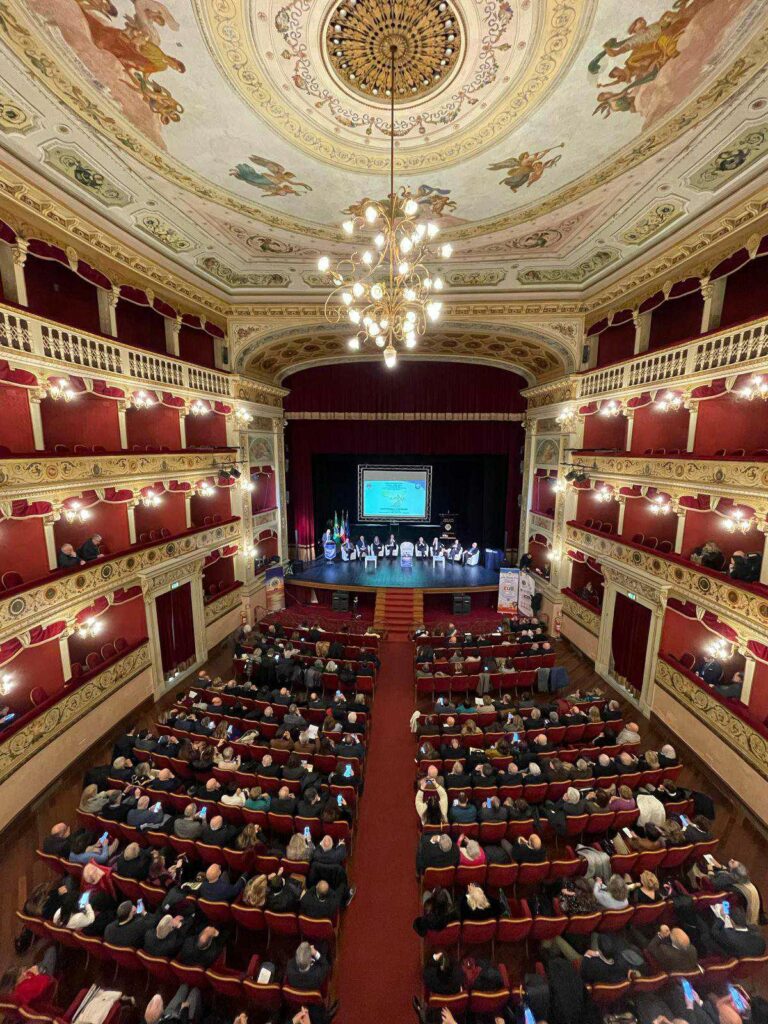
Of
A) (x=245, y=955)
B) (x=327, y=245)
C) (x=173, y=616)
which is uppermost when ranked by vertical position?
(x=327, y=245)

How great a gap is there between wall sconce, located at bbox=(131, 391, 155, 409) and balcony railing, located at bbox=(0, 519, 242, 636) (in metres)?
3.45

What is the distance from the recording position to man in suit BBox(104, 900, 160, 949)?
4617 mm

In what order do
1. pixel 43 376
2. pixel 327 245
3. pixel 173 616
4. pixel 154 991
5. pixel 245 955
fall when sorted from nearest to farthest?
1. pixel 154 991
2. pixel 245 955
3. pixel 43 376
4. pixel 327 245
5. pixel 173 616

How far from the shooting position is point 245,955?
5.11 metres

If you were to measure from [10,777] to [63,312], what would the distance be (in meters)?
8.95

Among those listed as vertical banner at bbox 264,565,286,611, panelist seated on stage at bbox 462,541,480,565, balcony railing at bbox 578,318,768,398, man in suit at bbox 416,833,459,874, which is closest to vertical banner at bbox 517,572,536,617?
panelist seated on stage at bbox 462,541,480,565

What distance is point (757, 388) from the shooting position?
7.25m

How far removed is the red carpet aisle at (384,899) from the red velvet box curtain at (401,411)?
484 inches

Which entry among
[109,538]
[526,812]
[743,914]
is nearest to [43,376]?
[109,538]

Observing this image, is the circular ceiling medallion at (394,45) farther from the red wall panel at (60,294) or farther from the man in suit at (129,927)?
the man in suit at (129,927)

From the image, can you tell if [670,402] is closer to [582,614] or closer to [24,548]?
[582,614]

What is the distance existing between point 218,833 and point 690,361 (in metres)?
12.2

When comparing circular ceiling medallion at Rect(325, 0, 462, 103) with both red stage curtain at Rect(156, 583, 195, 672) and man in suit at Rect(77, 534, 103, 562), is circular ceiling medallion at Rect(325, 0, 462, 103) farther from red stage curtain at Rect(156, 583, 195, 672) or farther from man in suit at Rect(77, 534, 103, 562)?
red stage curtain at Rect(156, 583, 195, 672)

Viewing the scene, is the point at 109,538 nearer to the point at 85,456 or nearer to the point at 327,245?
the point at 85,456
